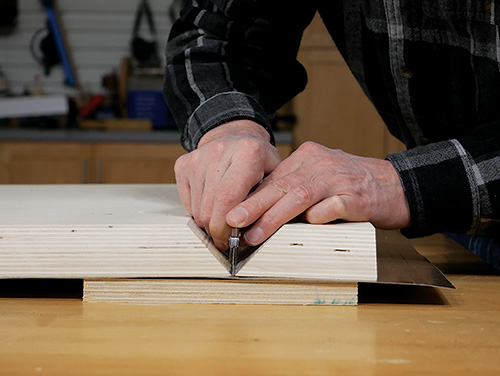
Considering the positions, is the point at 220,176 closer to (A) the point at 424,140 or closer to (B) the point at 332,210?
(B) the point at 332,210

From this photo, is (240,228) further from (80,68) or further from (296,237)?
(80,68)

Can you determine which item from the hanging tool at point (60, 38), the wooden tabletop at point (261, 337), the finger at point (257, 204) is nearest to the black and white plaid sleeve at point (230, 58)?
the finger at point (257, 204)

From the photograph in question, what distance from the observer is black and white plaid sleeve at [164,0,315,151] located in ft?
3.12

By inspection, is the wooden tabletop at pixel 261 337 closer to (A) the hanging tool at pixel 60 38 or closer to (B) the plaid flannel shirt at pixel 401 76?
(B) the plaid flannel shirt at pixel 401 76

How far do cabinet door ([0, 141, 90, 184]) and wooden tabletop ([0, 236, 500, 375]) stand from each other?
220 centimetres

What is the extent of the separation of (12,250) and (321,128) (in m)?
2.38

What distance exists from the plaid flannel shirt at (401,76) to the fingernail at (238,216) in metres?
0.21

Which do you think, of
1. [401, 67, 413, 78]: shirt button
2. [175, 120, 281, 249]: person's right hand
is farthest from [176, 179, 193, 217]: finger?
[401, 67, 413, 78]: shirt button

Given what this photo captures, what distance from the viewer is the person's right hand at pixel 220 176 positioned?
2.16ft

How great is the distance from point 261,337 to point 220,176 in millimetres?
260

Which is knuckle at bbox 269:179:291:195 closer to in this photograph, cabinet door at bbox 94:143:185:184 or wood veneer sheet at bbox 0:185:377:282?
wood veneer sheet at bbox 0:185:377:282

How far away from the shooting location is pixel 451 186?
712mm

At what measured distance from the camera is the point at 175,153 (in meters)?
2.69

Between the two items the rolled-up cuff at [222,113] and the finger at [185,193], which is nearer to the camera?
the finger at [185,193]
